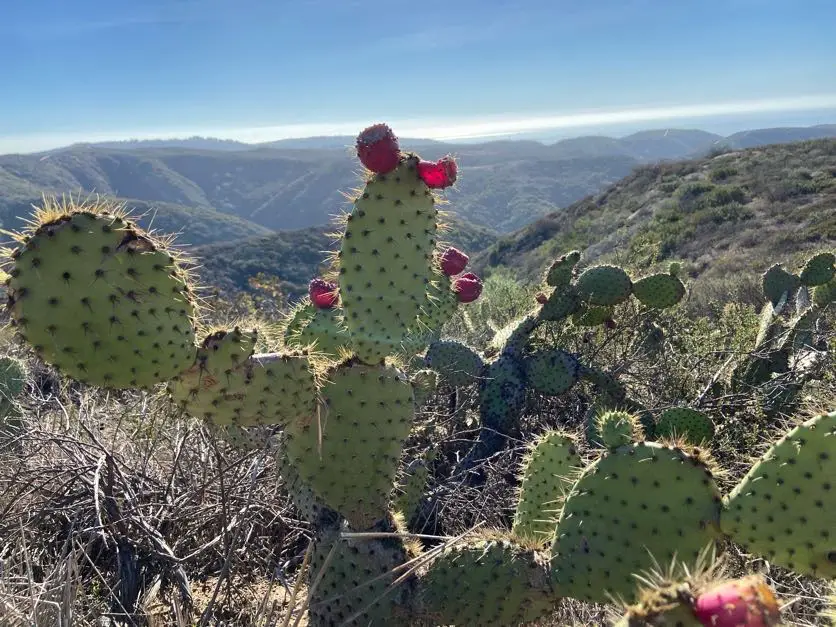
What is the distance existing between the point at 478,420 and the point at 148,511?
6.20 ft

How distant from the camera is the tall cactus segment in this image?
5.55 feet

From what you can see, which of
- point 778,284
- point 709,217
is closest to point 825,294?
point 778,284

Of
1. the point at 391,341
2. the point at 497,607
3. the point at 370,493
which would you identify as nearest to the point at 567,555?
the point at 497,607

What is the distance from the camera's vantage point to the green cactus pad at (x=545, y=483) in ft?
7.16

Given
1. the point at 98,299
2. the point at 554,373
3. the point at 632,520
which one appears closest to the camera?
the point at 98,299

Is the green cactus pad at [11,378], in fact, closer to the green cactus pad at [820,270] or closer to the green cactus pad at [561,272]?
the green cactus pad at [561,272]

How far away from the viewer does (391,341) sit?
2.11 metres

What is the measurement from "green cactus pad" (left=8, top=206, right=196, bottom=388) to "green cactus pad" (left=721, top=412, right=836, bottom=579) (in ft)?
5.00

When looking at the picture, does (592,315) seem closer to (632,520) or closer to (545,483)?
(545,483)

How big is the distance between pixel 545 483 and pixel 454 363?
62.8 inches

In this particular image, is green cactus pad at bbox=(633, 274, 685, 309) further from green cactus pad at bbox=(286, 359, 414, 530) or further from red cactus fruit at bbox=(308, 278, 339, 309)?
green cactus pad at bbox=(286, 359, 414, 530)

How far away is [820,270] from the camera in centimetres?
393

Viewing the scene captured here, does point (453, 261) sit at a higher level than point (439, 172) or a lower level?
lower

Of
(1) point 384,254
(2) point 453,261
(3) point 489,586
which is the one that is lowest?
(3) point 489,586
